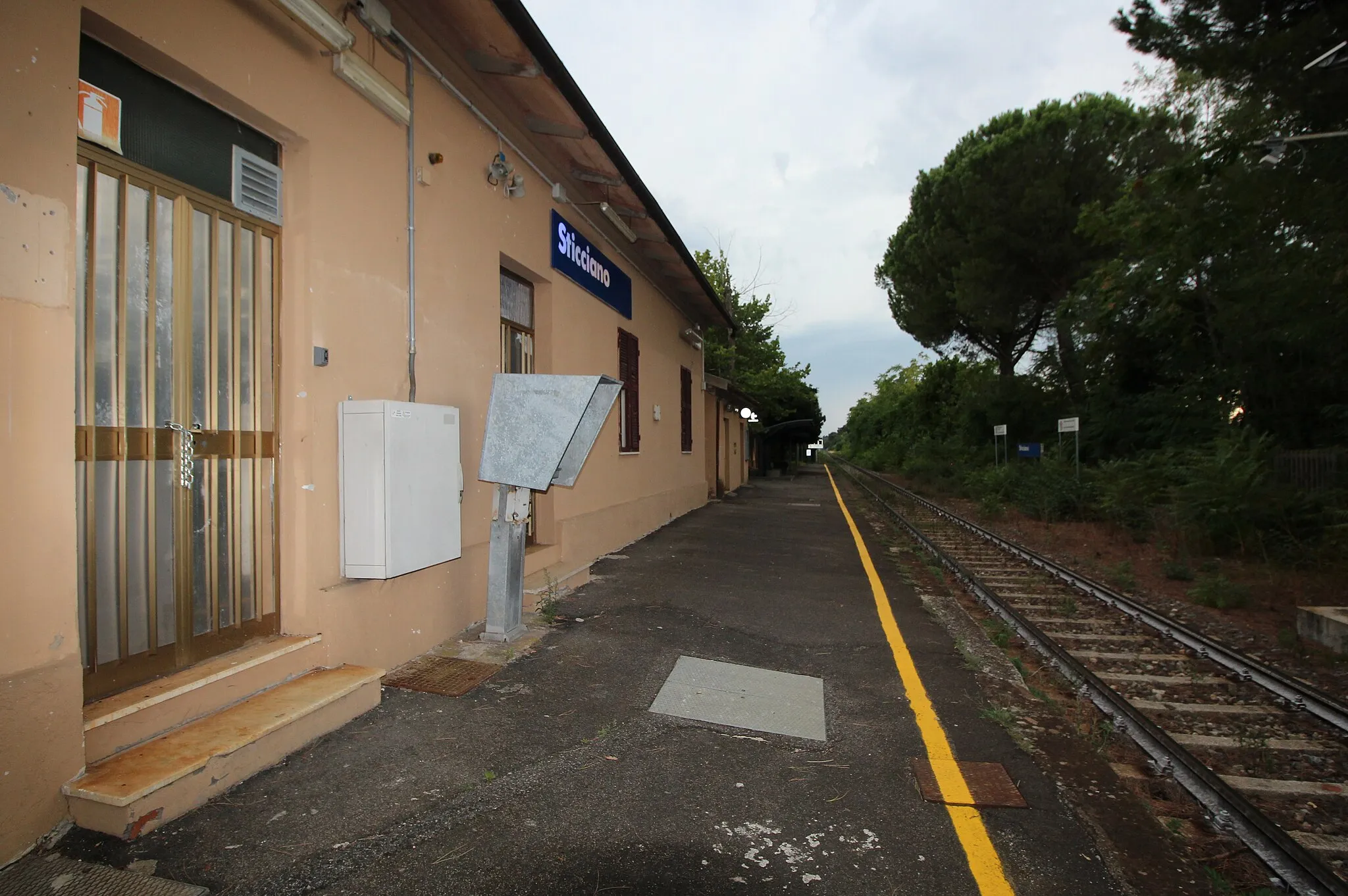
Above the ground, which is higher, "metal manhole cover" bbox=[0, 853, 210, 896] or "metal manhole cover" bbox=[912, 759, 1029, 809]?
"metal manhole cover" bbox=[0, 853, 210, 896]

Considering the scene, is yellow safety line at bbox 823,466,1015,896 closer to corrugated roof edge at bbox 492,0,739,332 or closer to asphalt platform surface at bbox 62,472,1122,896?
asphalt platform surface at bbox 62,472,1122,896

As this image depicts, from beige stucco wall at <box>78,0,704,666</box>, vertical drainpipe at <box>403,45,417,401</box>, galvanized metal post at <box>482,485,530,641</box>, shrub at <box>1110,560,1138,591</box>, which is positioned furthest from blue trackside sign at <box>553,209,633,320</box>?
shrub at <box>1110,560,1138,591</box>

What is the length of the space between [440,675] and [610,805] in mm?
1909

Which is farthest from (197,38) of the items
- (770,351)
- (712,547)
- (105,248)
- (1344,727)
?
(770,351)

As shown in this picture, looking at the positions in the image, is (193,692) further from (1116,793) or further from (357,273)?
(1116,793)

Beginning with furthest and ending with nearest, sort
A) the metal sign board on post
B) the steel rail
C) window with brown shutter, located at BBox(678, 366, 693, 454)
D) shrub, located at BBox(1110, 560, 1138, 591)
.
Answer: window with brown shutter, located at BBox(678, 366, 693, 454) → shrub, located at BBox(1110, 560, 1138, 591) → the metal sign board on post → the steel rail

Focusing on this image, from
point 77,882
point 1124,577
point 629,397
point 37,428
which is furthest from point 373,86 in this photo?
point 1124,577

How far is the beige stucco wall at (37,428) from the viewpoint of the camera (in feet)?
8.20

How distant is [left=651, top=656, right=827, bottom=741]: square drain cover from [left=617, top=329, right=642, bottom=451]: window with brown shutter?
17.9ft

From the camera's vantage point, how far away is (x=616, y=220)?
909 centimetres

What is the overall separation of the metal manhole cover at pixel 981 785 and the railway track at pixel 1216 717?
3.12ft

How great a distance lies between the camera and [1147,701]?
4.95m

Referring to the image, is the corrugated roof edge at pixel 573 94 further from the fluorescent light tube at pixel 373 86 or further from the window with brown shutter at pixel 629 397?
the window with brown shutter at pixel 629 397

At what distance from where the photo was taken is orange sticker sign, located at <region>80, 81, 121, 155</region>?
9.78 feet
